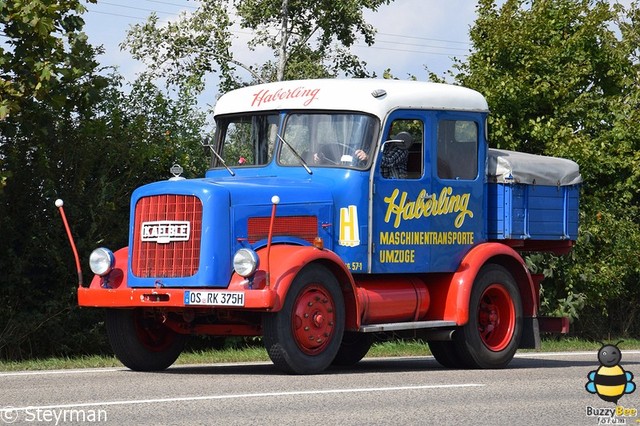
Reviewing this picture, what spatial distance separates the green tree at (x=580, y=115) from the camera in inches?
961

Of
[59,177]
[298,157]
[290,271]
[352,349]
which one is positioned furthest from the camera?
[59,177]

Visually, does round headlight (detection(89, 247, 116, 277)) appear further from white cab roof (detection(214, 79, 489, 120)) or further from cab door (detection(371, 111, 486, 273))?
cab door (detection(371, 111, 486, 273))

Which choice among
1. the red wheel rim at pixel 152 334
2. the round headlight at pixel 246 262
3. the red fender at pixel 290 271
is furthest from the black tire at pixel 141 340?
the round headlight at pixel 246 262

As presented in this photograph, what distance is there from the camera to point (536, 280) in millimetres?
16469

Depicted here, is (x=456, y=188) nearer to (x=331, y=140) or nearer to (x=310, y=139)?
(x=331, y=140)

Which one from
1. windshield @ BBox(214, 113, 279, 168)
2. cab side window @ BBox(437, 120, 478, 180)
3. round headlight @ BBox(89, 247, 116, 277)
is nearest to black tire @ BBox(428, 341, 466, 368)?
cab side window @ BBox(437, 120, 478, 180)

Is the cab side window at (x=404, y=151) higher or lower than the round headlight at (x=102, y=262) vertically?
higher

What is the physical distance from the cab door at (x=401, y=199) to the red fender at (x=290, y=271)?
2.51 ft

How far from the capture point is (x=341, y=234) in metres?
14.2

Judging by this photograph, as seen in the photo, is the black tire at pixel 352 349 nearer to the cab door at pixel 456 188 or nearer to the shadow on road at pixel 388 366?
the shadow on road at pixel 388 366

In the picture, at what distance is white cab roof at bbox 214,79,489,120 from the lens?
14.6 m

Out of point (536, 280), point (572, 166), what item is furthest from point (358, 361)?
point (572, 166)

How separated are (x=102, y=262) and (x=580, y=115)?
13529 millimetres

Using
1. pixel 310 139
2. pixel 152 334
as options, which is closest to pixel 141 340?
pixel 152 334
